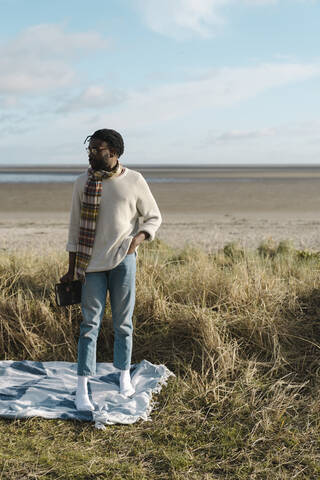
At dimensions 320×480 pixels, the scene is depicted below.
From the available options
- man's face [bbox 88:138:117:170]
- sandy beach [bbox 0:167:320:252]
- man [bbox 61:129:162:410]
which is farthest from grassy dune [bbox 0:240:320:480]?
sandy beach [bbox 0:167:320:252]

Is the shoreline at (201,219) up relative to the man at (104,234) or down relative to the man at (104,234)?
down

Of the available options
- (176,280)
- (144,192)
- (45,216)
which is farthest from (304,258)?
(45,216)

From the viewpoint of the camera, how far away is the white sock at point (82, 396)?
3789 millimetres

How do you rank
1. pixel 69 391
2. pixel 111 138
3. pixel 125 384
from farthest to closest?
pixel 69 391 < pixel 125 384 < pixel 111 138

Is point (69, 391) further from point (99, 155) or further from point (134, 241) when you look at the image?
point (99, 155)

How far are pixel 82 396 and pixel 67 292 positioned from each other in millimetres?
776

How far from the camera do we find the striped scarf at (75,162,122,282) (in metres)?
3.60

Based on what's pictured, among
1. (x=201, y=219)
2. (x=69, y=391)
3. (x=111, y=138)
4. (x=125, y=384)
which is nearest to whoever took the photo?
(x=111, y=138)

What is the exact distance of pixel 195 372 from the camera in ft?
13.4

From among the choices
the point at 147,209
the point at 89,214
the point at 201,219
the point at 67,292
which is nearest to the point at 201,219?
the point at 201,219

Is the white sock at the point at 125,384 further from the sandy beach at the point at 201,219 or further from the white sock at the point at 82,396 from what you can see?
the sandy beach at the point at 201,219

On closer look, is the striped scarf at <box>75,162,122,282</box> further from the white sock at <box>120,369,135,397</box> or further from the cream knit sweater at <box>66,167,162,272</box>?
the white sock at <box>120,369,135,397</box>

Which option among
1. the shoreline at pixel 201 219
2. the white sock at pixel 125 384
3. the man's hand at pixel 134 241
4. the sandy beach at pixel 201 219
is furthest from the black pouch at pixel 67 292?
the sandy beach at pixel 201 219

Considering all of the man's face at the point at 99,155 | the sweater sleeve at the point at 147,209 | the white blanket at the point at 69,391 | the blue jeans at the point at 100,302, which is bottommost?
the white blanket at the point at 69,391
